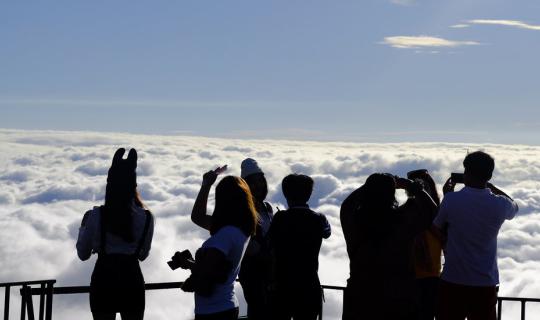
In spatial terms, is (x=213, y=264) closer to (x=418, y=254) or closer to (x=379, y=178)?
(x=379, y=178)

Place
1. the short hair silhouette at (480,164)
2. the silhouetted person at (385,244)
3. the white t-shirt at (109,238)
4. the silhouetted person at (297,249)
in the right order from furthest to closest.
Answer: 1. the silhouetted person at (297,249)
2. the short hair silhouette at (480,164)
3. the white t-shirt at (109,238)
4. the silhouetted person at (385,244)

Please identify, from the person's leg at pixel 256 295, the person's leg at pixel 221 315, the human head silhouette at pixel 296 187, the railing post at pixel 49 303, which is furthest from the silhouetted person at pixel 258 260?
the railing post at pixel 49 303

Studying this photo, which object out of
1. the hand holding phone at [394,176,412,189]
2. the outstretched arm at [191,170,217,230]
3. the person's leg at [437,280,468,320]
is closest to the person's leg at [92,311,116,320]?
the outstretched arm at [191,170,217,230]

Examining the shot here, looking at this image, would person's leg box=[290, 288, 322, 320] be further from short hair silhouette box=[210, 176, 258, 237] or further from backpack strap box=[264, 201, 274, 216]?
short hair silhouette box=[210, 176, 258, 237]

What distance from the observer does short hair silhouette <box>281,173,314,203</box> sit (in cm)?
592

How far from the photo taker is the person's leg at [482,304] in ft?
18.1

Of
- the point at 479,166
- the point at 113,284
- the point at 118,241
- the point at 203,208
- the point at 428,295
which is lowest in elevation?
the point at 428,295

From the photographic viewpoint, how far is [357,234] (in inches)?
197

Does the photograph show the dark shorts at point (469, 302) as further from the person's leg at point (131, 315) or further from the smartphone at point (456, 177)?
the person's leg at point (131, 315)

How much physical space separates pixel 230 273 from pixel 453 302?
1990mm

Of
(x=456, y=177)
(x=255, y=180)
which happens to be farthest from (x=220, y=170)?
(x=456, y=177)

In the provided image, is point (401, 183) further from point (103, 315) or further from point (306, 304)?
point (103, 315)

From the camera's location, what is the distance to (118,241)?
5.39m

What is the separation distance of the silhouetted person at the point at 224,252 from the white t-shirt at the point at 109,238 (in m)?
0.83
